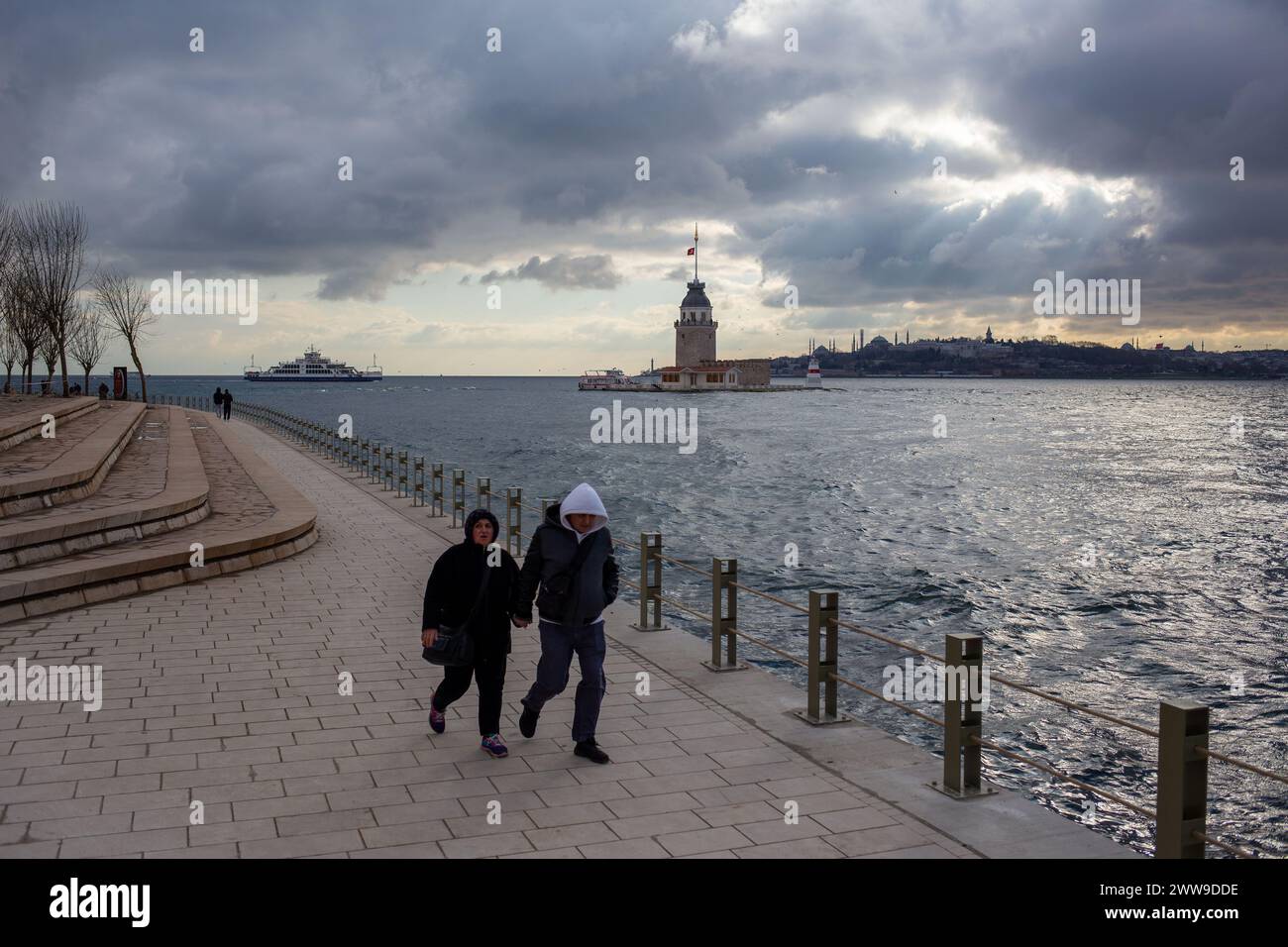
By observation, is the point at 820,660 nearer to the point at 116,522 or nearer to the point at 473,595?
the point at 473,595

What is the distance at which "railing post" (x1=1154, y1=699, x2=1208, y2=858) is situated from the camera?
15.1ft

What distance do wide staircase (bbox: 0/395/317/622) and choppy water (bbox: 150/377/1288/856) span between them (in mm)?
6872

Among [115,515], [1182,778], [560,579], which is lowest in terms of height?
[1182,778]

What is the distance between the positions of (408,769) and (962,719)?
3431mm

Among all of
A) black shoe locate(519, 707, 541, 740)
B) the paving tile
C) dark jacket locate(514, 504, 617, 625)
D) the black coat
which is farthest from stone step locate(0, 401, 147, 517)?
the paving tile

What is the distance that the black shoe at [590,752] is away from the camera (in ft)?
21.3

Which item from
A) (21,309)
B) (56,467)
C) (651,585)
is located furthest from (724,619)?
(21,309)

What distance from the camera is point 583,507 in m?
6.32

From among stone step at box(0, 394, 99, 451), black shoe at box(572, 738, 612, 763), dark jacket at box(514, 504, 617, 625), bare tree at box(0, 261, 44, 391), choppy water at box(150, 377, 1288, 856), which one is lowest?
choppy water at box(150, 377, 1288, 856)

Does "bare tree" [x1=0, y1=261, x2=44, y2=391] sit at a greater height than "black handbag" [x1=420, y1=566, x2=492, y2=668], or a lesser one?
greater

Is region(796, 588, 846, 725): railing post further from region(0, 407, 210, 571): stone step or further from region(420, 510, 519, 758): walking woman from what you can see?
region(0, 407, 210, 571): stone step

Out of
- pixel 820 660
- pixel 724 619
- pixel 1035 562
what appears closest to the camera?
pixel 820 660

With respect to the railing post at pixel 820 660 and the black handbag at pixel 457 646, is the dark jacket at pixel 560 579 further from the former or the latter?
the railing post at pixel 820 660
